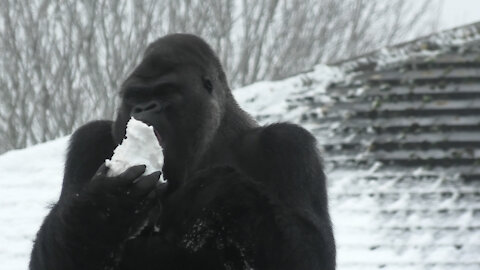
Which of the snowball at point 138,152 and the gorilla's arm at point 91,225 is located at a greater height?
the snowball at point 138,152

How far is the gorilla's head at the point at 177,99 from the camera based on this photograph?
10.7ft

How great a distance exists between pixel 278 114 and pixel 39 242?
403cm

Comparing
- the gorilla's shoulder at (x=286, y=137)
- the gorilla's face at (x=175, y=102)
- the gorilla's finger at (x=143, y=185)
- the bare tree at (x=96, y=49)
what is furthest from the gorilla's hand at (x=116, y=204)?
the bare tree at (x=96, y=49)

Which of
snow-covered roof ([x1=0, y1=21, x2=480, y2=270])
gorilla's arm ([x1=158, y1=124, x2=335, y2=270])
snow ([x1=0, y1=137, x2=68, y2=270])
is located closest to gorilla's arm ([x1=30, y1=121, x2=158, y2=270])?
gorilla's arm ([x1=158, y1=124, x2=335, y2=270])

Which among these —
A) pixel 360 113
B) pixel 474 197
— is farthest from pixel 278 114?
pixel 474 197

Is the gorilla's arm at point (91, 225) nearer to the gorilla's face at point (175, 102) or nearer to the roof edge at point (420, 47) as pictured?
the gorilla's face at point (175, 102)

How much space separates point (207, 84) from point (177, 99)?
0.22m

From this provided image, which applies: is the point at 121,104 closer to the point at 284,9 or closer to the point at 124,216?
the point at 124,216

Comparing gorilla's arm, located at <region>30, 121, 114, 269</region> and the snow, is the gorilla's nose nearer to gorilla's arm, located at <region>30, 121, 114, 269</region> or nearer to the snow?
gorilla's arm, located at <region>30, 121, 114, 269</region>

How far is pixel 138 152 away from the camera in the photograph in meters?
2.93

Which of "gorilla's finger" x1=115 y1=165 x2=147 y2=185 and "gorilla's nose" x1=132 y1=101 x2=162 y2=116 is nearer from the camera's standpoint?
"gorilla's finger" x1=115 y1=165 x2=147 y2=185

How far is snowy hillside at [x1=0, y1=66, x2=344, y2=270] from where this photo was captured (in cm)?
619

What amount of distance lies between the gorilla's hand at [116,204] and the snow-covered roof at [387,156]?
9.15 ft

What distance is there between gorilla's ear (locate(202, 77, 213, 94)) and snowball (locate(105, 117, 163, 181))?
54 cm
